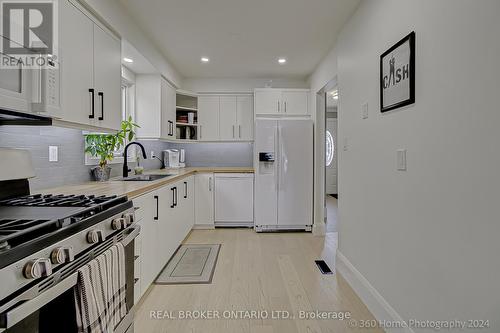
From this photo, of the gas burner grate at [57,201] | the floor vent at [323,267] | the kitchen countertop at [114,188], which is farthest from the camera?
the floor vent at [323,267]

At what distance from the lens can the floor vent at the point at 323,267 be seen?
2959 millimetres

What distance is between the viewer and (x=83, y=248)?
1157 millimetres

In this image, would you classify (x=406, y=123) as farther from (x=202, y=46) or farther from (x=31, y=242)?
(x=202, y=46)

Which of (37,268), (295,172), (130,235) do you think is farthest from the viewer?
(295,172)

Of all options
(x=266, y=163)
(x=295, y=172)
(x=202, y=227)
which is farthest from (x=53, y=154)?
(x=295, y=172)

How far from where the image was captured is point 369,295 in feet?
7.29

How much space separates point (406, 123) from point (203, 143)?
156 inches

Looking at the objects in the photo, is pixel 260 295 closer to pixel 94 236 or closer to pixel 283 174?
pixel 94 236

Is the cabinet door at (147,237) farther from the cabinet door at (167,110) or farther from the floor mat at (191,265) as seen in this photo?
the cabinet door at (167,110)

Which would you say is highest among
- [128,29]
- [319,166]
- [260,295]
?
[128,29]

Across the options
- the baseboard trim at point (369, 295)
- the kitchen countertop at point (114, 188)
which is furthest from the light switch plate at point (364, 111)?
the kitchen countertop at point (114, 188)

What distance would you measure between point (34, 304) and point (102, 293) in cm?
34

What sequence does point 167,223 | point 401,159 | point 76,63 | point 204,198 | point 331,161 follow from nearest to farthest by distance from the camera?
point 401,159, point 76,63, point 167,223, point 204,198, point 331,161

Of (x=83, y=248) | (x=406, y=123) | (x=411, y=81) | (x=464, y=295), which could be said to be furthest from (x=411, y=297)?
(x=83, y=248)
